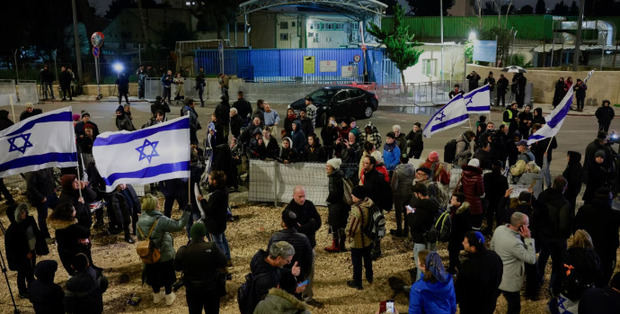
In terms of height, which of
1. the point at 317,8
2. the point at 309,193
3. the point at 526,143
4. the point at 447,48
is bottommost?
the point at 309,193

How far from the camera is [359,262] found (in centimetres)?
787

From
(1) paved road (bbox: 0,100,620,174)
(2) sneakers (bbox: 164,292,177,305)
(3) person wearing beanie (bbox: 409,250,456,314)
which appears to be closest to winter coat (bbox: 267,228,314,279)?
(3) person wearing beanie (bbox: 409,250,456,314)

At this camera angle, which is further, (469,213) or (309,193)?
(309,193)

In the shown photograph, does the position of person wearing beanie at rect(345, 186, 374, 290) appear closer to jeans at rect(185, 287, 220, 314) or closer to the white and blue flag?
jeans at rect(185, 287, 220, 314)

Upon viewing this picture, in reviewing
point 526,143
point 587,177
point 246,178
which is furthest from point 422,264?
point 246,178

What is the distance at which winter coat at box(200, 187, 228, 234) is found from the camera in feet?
26.1

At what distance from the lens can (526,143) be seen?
1062 centimetres

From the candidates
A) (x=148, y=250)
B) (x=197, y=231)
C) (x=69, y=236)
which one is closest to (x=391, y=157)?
(x=148, y=250)

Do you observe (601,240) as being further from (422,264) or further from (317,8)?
(317,8)

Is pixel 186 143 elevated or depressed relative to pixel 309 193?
elevated

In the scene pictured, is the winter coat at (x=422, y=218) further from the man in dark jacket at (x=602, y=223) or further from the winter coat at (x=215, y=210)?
the winter coat at (x=215, y=210)

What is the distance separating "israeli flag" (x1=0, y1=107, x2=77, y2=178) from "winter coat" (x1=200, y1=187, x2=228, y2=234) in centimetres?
228

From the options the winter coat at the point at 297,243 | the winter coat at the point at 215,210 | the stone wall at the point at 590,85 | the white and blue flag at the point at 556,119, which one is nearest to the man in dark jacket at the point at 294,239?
the winter coat at the point at 297,243

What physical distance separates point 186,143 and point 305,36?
113ft
